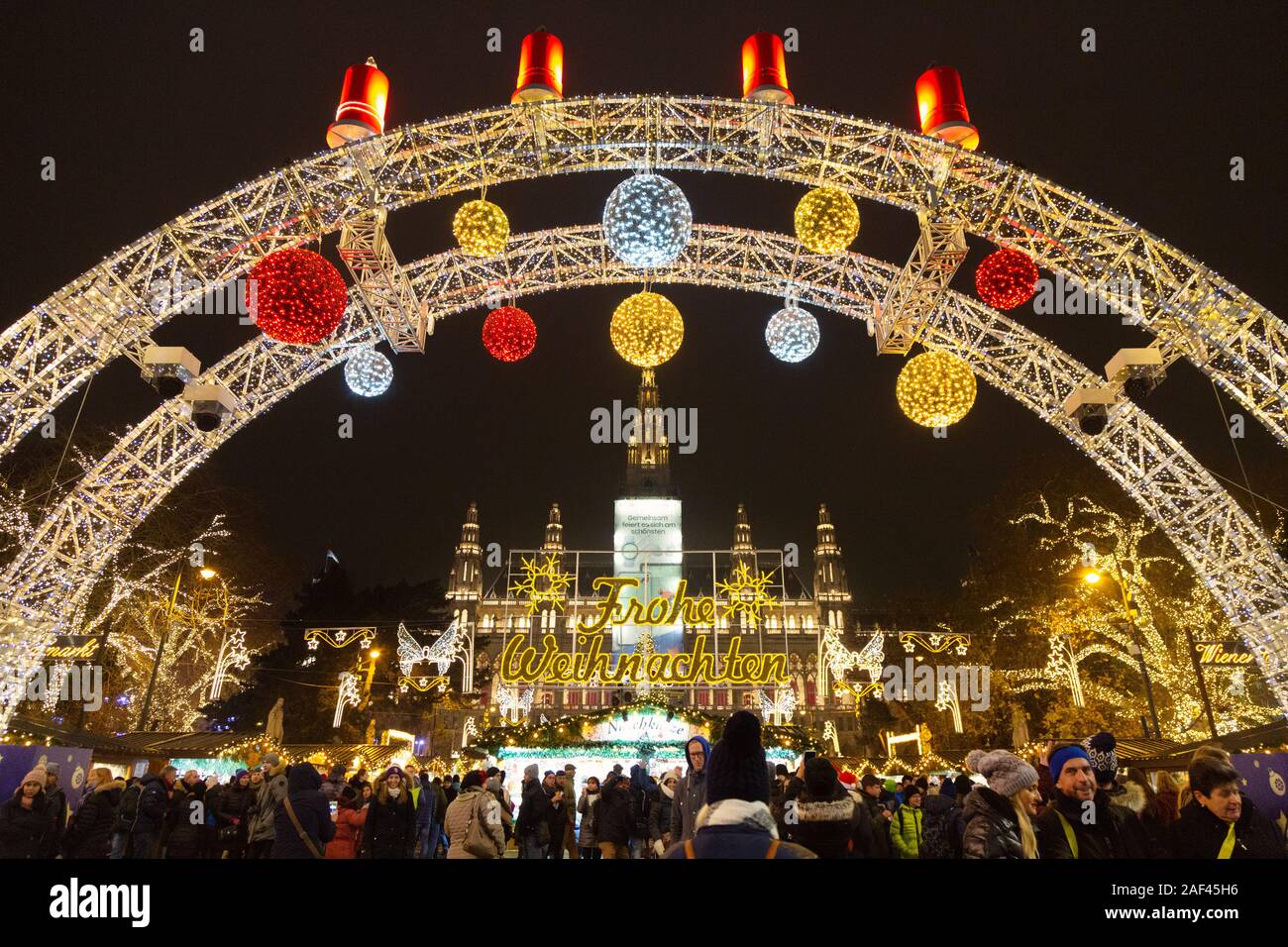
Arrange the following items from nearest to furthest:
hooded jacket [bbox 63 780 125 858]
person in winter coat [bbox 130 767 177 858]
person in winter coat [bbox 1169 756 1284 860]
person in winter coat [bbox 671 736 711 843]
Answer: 1. person in winter coat [bbox 1169 756 1284 860]
2. person in winter coat [bbox 671 736 711 843]
3. hooded jacket [bbox 63 780 125 858]
4. person in winter coat [bbox 130 767 177 858]

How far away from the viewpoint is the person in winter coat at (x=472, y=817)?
521cm

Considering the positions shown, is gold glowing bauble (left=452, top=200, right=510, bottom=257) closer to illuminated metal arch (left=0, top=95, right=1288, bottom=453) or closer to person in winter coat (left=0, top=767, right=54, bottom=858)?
illuminated metal arch (left=0, top=95, right=1288, bottom=453)

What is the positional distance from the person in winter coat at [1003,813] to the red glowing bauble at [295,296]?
694 centimetres

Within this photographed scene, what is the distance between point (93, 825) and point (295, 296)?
4.98 m

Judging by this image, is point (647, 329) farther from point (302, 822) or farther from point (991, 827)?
point (991, 827)

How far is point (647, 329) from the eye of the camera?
29.5 ft

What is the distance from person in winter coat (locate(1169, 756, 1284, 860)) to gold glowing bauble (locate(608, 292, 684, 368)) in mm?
6723

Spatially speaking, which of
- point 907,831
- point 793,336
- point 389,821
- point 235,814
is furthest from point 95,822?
point 793,336

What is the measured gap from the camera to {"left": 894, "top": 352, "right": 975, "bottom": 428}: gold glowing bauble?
892cm

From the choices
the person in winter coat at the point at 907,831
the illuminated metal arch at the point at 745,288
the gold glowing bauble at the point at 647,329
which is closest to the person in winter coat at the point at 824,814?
the person in winter coat at the point at 907,831

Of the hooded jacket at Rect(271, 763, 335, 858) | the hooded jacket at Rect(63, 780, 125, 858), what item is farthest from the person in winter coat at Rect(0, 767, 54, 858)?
the hooded jacket at Rect(271, 763, 335, 858)

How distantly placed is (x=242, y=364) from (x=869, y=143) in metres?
9.17

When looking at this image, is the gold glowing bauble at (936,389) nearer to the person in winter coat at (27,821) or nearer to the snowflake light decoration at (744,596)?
the snowflake light decoration at (744,596)
